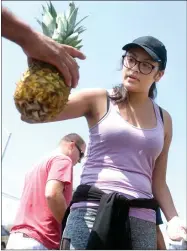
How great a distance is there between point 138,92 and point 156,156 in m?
0.43

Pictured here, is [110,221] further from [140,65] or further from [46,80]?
[140,65]

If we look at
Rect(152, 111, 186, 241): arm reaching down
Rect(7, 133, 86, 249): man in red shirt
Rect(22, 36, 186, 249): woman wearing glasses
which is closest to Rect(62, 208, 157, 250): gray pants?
Rect(22, 36, 186, 249): woman wearing glasses

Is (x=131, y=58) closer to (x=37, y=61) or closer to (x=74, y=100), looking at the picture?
(x=74, y=100)

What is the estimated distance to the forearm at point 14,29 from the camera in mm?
1403

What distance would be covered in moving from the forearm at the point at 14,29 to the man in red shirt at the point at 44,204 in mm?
1699

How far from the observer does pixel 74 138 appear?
11.9 feet

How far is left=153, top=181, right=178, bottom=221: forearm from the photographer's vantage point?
94.4 inches

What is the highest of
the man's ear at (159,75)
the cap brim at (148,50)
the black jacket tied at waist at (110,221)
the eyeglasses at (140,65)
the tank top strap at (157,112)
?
the cap brim at (148,50)

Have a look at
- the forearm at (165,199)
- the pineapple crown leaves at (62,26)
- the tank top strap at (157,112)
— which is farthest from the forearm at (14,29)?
the forearm at (165,199)

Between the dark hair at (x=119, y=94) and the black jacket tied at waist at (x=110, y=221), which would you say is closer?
the black jacket tied at waist at (x=110, y=221)

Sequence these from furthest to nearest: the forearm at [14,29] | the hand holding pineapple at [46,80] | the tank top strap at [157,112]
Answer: the tank top strap at [157,112]
the hand holding pineapple at [46,80]
the forearm at [14,29]

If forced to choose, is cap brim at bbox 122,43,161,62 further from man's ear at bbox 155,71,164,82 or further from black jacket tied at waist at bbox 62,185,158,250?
black jacket tied at waist at bbox 62,185,158,250

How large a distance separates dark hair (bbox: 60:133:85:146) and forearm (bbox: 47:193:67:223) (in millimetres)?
745

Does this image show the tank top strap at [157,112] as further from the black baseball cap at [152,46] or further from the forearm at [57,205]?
the forearm at [57,205]
